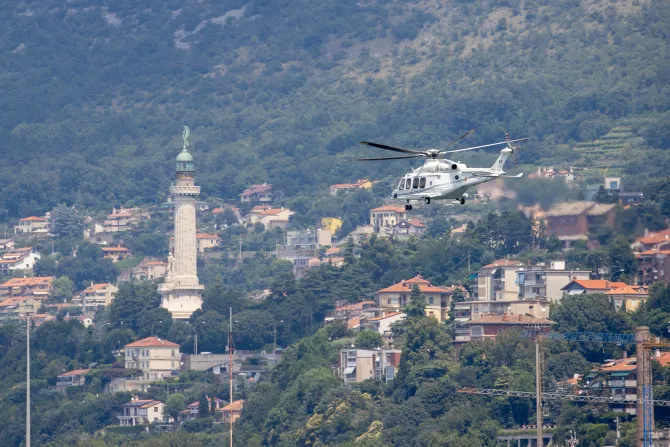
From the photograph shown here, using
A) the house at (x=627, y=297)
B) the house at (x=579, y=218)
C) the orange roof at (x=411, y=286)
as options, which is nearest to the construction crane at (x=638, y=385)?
the house at (x=579, y=218)

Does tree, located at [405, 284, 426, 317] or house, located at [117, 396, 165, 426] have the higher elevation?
tree, located at [405, 284, 426, 317]

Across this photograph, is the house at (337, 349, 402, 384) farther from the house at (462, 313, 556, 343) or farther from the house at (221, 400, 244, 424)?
the house at (221, 400, 244, 424)

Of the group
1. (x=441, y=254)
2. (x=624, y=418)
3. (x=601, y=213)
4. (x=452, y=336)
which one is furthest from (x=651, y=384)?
(x=441, y=254)

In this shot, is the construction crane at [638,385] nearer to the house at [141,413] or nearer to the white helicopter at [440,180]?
the house at [141,413]

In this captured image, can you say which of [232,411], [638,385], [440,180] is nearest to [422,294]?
[232,411]

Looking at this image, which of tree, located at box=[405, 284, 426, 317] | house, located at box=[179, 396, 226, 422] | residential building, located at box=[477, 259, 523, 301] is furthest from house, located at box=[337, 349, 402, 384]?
house, located at box=[179, 396, 226, 422]

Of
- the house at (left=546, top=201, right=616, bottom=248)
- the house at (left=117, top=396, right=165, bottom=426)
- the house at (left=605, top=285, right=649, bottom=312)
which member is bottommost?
the house at (left=117, top=396, right=165, bottom=426)

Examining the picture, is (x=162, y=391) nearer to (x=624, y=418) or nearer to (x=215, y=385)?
(x=215, y=385)
